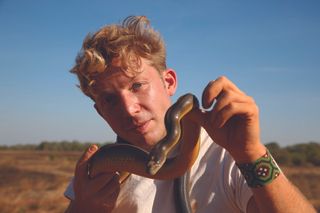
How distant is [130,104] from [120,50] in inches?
23.8

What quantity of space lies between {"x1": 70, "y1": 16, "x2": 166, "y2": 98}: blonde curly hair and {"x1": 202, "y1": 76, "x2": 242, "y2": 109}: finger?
4.05ft

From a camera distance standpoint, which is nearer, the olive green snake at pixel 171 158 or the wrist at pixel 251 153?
the wrist at pixel 251 153

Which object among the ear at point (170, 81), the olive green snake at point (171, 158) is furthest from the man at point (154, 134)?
the olive green snake at point (171, 158)

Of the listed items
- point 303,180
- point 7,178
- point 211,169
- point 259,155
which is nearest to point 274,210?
point 259,155

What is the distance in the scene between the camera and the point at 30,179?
24.4 metres

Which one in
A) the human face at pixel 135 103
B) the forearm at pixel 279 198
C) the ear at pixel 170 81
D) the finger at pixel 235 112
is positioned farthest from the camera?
the ear at pixel 170 81

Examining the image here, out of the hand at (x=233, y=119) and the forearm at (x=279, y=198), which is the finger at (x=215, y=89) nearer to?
the hand at (x=233, y=119)

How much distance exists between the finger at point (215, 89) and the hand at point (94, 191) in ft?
4.26

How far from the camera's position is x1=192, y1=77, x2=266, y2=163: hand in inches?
108

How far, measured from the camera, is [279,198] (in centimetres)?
290

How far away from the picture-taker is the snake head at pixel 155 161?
133 inches

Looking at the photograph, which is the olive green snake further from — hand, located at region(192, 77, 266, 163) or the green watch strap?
the green watch strap

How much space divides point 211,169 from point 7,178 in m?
24.4

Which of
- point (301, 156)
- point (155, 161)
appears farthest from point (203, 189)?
point (301, 156)
